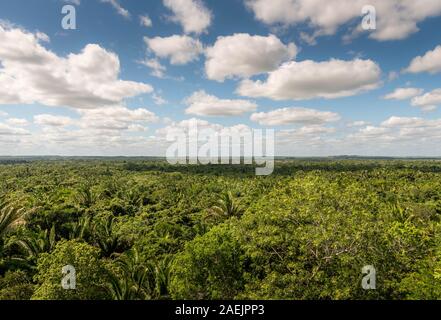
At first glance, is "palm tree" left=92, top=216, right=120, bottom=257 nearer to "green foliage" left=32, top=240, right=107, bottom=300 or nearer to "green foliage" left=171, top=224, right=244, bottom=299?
"green foliage" left=32, top=240, right=107, bottom=300

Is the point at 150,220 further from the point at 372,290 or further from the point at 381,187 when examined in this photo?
the point at 381,187

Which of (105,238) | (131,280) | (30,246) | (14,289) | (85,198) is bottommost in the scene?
(131,280)

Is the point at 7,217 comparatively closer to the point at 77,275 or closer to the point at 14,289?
the point at 14,289

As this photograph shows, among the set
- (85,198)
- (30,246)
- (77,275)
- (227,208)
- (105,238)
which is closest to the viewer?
(77,275)

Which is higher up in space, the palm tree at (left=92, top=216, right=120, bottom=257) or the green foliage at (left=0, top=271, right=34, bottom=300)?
the green foliage at (left=0, top=271, right=34, bottom=300)

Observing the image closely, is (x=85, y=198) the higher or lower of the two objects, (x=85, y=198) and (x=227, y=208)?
the lower

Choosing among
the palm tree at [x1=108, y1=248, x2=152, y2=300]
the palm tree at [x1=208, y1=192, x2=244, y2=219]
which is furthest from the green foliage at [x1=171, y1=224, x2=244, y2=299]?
the palm tree at [x1=208, y1=192, x2=244, y2=219]

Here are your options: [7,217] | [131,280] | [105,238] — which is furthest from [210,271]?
[105,238]
